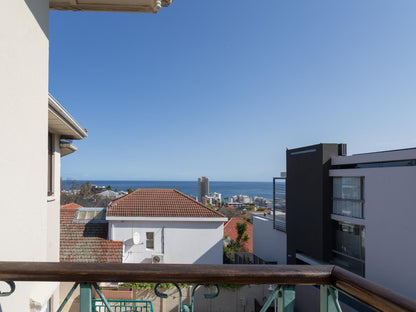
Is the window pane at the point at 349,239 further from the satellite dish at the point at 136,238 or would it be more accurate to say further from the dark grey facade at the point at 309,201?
the satellite dish at the point at 136,238

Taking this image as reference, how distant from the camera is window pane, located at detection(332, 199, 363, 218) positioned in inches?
309

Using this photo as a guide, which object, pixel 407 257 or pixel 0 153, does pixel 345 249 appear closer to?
pixel 407 257

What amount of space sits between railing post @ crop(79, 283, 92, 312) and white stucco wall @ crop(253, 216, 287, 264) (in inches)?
479

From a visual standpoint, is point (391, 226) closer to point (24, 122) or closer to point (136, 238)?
point (136, 238)

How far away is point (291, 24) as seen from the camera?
670 centimetres

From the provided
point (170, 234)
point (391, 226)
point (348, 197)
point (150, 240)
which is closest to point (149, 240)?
point (150, 240)

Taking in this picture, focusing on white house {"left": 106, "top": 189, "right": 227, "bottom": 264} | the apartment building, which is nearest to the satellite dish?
white house {"left": 106, "top": 189, "right": 227, "bottom": 264}

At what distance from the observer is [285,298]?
915 millimetres

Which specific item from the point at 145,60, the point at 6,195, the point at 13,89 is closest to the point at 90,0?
the point at 13,89

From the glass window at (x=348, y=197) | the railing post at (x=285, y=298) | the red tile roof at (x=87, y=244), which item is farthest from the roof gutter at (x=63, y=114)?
the glass window at (x=348, y=197)

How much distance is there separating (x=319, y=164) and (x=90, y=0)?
9.15m

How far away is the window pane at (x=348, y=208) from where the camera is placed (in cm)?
784

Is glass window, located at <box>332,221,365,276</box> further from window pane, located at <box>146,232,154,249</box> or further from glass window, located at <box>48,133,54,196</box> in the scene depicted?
glass window, located at <box>48,133,54,196</box>

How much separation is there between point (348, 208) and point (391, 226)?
5.13ft
